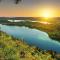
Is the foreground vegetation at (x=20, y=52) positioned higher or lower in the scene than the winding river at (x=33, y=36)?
lower

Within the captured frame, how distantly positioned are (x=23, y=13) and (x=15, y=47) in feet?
2.12

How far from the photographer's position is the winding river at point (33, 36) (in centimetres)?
319

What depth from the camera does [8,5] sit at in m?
3.29

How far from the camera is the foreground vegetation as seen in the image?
3.13 m

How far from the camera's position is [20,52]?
10.4ft

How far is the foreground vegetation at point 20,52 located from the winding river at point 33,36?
77 millimetres

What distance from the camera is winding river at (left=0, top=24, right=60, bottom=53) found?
3.19m

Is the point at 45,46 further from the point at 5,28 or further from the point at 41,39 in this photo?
the point at 5,28

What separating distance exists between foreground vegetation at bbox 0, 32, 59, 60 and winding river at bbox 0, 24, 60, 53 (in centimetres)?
8

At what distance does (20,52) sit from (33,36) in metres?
0.37

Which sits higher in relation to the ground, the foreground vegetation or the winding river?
the winding river

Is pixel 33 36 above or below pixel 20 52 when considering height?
above

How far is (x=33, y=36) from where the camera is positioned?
3238mm

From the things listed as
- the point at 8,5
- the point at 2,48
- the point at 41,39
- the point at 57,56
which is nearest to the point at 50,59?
the point at 57,56
